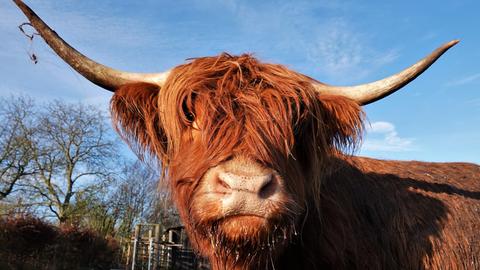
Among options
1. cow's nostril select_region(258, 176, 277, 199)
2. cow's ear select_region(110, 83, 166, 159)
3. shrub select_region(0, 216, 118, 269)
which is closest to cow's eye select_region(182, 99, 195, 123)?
cow's ear select_region(110, 83, 166, 159)

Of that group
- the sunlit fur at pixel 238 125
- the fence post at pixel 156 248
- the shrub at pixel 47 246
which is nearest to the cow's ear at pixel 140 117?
the sunlit fur at pixel 238 125

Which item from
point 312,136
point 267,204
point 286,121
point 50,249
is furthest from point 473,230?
point 50,249

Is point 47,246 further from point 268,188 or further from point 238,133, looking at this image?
point 268,188

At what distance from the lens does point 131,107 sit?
131 inches

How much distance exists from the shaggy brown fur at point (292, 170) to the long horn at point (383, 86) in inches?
4.6

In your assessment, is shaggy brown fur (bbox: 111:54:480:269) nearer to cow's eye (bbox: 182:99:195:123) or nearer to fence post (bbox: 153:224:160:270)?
cow's eye (bbox: 182:99:195:123)

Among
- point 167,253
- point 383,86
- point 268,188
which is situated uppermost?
point 383,86

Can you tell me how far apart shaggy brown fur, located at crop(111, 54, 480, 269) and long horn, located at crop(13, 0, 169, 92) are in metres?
0.18

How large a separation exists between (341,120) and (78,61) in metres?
1.98

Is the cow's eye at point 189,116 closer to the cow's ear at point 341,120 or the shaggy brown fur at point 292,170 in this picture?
the shaggy brown fur at point 292,170

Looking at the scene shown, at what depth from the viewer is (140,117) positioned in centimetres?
346

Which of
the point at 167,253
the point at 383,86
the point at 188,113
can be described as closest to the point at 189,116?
the point at 188,113

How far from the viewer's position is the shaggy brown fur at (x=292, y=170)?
266 cm

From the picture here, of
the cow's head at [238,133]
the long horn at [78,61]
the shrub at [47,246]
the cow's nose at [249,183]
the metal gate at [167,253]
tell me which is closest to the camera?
the cow's nose at [249,183]
